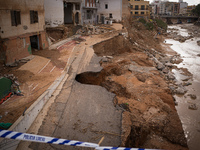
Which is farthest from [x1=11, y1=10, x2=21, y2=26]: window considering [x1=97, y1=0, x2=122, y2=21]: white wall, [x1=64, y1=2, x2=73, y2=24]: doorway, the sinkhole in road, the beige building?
the beige building

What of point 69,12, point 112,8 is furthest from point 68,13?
point 112,8

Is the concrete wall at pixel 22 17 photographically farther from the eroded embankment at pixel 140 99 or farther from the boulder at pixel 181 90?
the boulder at pixel 181 90

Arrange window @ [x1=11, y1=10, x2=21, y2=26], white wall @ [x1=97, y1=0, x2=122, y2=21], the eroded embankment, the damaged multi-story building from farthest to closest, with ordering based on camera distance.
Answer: white wall @ [x1=97, y1=0, x2=122, y2=21] → the damaged multi-story building → window @ [x1=11, y1=10, x2=21, y2=26] → the eroded embankment

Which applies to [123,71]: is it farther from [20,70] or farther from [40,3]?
[40,3]

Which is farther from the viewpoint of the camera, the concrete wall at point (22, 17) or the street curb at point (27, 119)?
the concrete wall at point (22, 17)

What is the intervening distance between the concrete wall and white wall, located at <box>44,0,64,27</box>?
6.11 meters

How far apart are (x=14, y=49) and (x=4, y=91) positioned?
5.42m

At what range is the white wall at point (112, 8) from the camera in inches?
1422

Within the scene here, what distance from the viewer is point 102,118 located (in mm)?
7723

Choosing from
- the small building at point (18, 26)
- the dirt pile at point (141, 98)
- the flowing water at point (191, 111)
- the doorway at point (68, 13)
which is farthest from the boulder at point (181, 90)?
the doorway at point (68, 13)

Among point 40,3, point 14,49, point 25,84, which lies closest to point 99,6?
point 40,3

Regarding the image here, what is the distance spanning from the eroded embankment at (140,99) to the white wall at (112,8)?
16829mm

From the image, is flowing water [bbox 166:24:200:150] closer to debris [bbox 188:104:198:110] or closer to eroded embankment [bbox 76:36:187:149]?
debris [bbox 188:104:198:110]

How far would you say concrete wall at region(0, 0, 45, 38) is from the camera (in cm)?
1155
